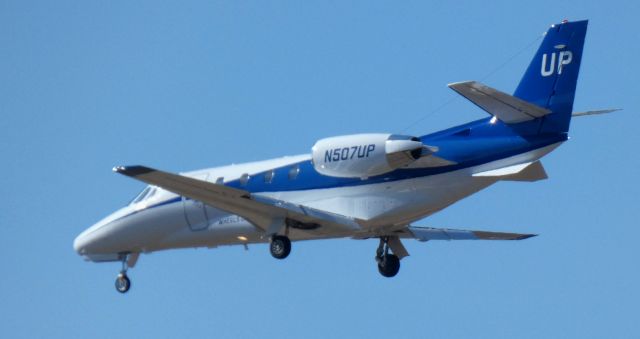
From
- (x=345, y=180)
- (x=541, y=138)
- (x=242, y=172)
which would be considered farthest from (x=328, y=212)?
(x=541, y=138)

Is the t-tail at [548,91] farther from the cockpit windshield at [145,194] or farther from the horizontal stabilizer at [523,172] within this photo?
the cockpit windshield at [145,194]

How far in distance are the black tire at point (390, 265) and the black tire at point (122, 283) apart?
700 centimetres

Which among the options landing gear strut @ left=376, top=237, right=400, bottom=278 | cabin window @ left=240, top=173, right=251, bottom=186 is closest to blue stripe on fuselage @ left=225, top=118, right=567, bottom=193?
cabin window @ left=240, top=173, right=251, bottom=186

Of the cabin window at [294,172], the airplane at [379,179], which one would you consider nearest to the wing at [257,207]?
the airplane at [379,179]

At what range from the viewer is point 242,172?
3662 centimetres

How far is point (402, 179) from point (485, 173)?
2168 millimetres

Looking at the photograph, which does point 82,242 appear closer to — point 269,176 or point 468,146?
point 269,176

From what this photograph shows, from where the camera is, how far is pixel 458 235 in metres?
38.0

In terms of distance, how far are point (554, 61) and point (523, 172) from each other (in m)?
2.58

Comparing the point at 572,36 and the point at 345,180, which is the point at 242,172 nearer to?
the point at 345,180

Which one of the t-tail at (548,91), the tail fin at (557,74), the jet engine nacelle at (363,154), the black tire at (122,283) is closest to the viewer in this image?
the t-tail at (548,91)

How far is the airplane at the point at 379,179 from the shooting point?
3197 centimetres

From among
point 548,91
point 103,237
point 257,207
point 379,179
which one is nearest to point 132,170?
point 257,207

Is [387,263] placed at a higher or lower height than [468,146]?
lower
